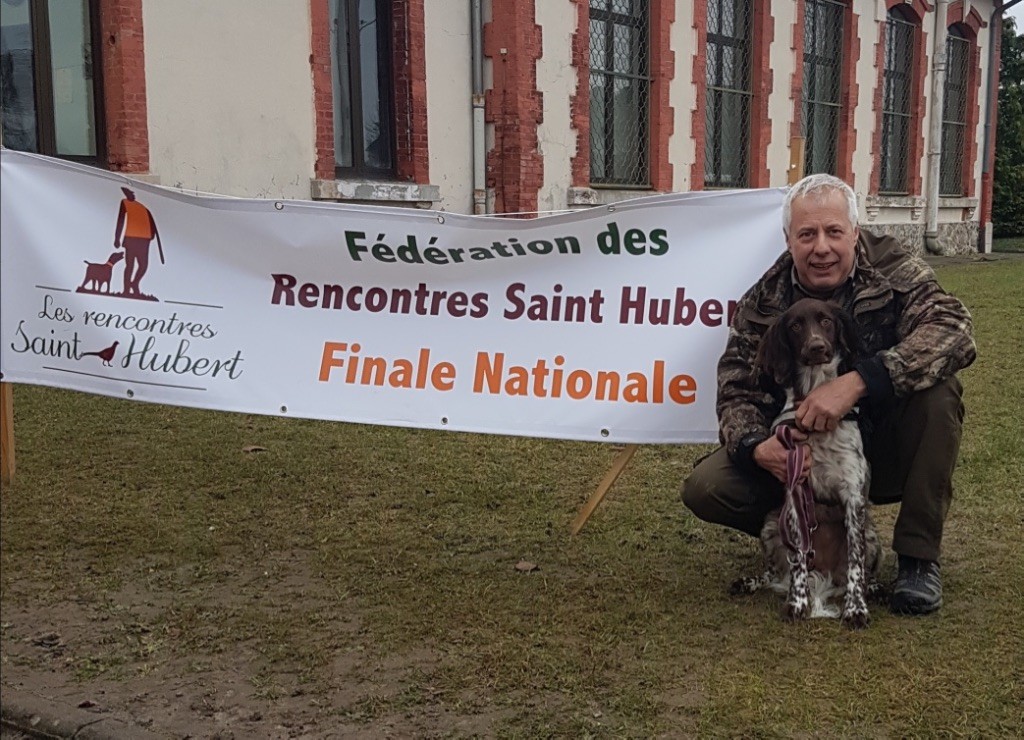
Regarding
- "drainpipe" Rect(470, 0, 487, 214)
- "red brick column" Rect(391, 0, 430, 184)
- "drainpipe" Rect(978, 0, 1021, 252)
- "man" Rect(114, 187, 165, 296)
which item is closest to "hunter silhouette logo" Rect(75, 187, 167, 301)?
"man" Rect(114, 187, 165, 296)

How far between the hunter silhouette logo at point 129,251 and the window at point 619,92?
35.6 ft

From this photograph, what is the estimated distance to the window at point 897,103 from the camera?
827 inches

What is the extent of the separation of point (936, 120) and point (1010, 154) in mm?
8251

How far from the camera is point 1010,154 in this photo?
93.4 feet

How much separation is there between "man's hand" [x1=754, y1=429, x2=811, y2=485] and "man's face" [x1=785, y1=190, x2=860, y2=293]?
54cm

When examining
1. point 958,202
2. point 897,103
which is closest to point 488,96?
point 897,103

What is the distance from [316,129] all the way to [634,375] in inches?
304

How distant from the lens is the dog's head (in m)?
3.51

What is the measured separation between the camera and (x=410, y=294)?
4.49 m

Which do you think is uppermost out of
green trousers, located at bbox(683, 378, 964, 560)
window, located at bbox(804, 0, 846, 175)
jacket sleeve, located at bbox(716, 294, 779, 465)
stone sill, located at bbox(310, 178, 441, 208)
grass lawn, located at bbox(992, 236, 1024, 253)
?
window, located at bbox(804, 0, 846, 175)

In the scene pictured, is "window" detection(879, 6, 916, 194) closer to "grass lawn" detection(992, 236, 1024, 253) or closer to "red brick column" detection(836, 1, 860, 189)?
"red brick column" detection(836, 1, 860, 189)

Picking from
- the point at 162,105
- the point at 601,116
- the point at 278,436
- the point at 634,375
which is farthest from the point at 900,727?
the point at 601,116

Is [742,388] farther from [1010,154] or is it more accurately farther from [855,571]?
[1010,154]

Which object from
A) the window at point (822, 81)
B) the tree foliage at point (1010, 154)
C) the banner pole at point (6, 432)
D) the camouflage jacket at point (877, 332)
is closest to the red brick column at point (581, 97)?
the window at point (822, 81)
